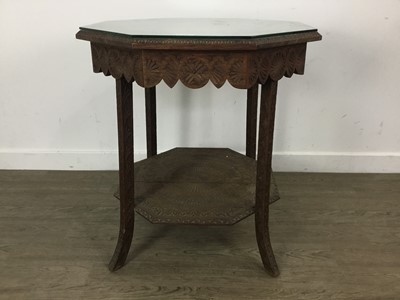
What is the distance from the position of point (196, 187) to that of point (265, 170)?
409 millimetres

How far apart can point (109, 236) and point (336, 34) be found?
5.31 feet

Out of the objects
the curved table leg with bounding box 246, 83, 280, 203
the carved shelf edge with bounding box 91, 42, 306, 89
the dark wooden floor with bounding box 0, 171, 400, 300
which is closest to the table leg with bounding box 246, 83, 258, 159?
the curved table leg with bounding box 246, 83, 280, 203

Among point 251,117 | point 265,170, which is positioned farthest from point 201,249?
point 251,117

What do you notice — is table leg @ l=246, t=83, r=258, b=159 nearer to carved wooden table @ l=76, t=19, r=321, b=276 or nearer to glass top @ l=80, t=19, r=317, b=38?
carved wooden table @ l=76, t=19, r=321, b=276

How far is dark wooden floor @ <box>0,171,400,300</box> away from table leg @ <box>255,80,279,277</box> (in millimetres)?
84

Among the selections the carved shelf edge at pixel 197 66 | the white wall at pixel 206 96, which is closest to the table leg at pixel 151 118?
the white wall at pixel 206 96

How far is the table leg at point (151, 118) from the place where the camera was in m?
2.07

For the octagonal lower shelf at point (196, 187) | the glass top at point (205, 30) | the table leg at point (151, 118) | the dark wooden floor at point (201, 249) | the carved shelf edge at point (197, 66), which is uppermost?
the glass top at point (205, 30)

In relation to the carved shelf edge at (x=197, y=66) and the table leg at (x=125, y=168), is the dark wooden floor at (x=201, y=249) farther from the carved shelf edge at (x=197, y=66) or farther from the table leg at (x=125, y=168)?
the carved shelf edge at (x=197, y=66)

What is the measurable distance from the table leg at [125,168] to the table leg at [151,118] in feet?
1.84

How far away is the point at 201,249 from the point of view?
6.02 feet

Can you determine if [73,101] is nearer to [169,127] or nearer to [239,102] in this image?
[169,127]

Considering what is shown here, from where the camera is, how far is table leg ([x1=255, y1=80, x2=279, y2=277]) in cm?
148

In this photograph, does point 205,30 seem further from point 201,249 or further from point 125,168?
point 201,249
